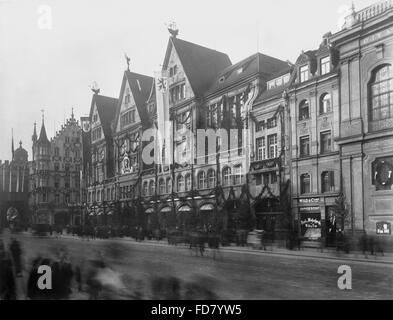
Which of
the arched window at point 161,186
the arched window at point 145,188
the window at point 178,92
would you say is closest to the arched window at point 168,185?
the arched window at point 161,186

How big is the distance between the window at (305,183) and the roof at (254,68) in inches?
67.8

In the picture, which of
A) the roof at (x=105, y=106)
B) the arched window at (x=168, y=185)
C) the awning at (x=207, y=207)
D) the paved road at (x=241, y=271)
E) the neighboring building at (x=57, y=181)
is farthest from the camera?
the neighboring building at (x=57, y=181)

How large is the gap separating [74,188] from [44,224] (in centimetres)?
93

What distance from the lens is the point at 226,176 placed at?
7602 mm

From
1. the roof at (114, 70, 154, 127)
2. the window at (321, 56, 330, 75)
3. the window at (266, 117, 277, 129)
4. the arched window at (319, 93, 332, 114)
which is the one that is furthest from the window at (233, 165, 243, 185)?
the window at (321, 56, 330, 75)

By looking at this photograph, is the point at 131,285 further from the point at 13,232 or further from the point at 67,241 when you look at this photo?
the point at 13,232

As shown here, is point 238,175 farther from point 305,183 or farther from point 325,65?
point 325,65

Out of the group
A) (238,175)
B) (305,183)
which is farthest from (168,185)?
(305,183)

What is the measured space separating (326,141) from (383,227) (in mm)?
1709

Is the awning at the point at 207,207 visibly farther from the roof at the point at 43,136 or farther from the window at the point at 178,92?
the roof at the point at 43,136

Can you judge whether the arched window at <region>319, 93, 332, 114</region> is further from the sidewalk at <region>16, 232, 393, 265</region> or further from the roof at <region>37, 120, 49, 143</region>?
the roof at <region>37, 120, 49, 143</region>

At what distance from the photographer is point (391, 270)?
6.64 m

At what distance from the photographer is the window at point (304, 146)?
753 cm
